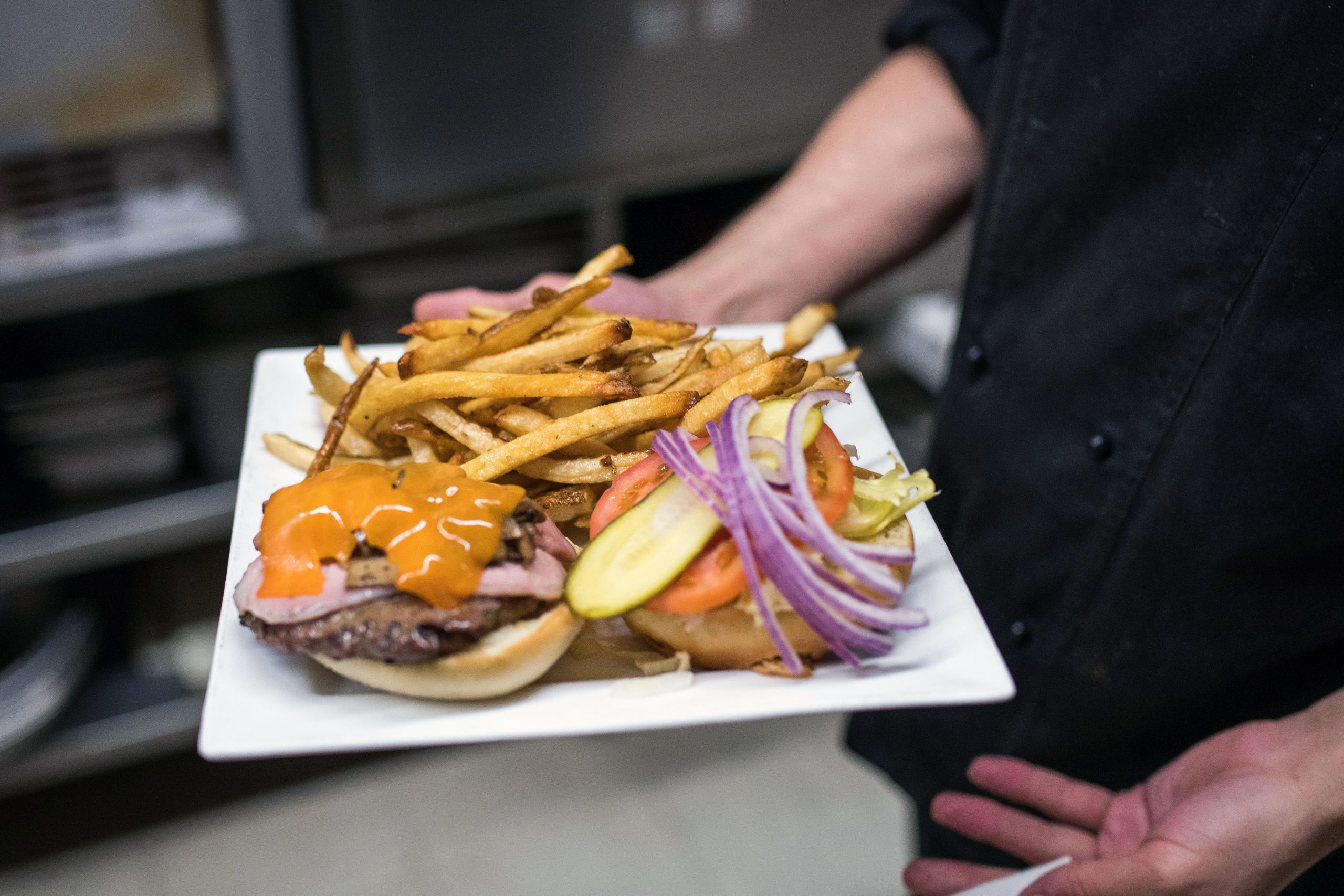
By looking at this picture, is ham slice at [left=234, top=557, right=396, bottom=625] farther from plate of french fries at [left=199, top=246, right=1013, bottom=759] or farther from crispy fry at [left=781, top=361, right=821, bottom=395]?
crispy fry at [left=781, top=361, right=821, bottom=395]

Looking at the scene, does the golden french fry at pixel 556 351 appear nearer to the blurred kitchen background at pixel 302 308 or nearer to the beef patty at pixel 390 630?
the beef patty at pixel 390 630

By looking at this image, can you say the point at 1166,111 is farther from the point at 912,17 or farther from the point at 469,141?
the point at 469,141

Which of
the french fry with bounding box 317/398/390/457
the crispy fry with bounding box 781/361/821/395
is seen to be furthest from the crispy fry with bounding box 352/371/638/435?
the crispy fry with bounding box 781/361/821/395

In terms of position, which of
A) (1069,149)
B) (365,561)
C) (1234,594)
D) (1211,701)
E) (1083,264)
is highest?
(1069,149)

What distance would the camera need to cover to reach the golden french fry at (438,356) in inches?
52.2

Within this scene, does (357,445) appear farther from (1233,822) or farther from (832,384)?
(1233,822)

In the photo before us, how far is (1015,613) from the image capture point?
170 centimetres

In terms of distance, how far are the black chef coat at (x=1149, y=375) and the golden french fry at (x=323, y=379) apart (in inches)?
40.1

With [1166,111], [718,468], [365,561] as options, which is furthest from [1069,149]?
[365,561]

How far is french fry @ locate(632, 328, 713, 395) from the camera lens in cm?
138

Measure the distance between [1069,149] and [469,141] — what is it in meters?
1.55

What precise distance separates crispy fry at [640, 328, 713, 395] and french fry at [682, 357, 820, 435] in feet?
0.33

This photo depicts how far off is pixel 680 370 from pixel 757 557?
37 cm

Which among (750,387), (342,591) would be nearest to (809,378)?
(750,387)
